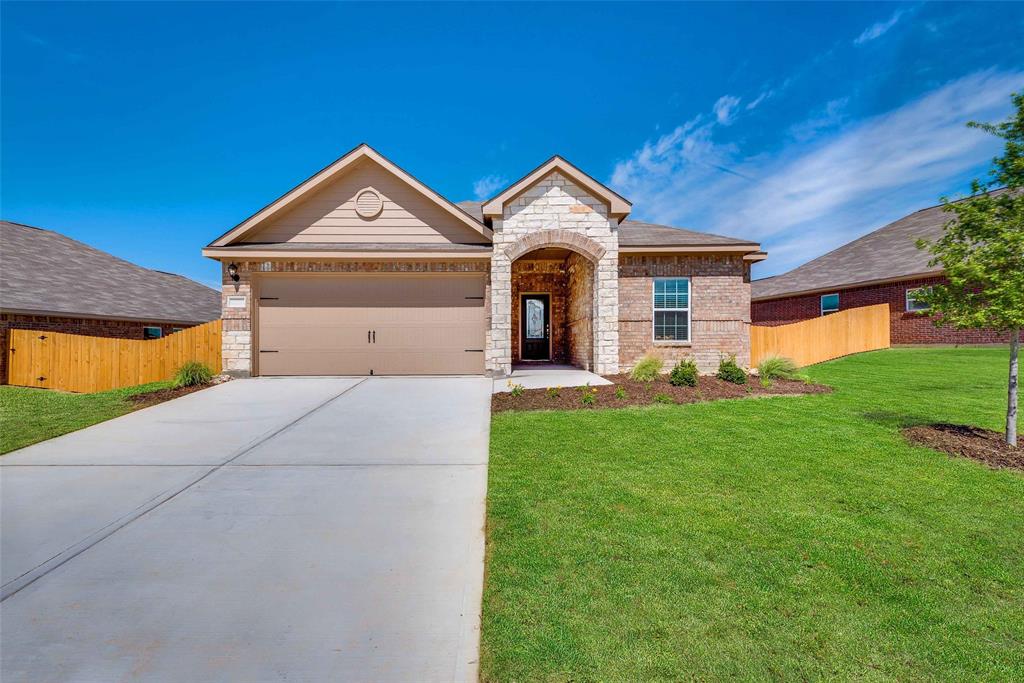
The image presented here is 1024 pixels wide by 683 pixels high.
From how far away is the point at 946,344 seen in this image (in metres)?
16.5

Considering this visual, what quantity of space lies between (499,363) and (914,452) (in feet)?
25.9

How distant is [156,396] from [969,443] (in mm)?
13927

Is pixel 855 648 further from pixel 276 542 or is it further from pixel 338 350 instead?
pixel 338 350

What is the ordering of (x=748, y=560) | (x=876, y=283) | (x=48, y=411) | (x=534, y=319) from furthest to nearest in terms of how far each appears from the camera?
1. (x=876, y=283)
2. (x=534, y=319)
3. (x=48, y=411)
4. (x=748, y=560)

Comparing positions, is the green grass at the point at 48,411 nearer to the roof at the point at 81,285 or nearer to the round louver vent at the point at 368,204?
the roof at the point at 81,285

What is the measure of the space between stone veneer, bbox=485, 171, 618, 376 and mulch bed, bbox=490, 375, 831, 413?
5.98ft

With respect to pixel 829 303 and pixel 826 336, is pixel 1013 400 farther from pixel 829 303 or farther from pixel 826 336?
pixel 829 303

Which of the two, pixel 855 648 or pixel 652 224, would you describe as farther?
pixel 652 224

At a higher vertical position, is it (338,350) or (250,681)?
(338,350)

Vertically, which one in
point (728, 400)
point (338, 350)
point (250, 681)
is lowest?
point (250, 681)

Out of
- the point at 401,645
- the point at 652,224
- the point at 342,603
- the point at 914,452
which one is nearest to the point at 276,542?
the point at 342,603

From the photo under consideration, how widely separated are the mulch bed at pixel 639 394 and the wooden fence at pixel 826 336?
11.7 ft

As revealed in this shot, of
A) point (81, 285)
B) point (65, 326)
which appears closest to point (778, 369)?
point (65, 326)

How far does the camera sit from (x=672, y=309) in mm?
12438
